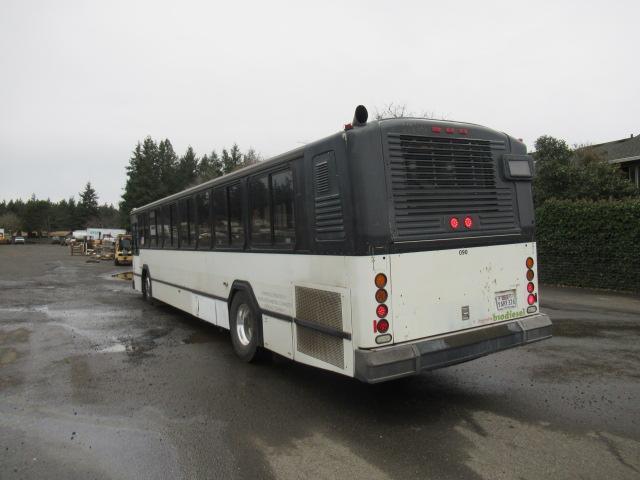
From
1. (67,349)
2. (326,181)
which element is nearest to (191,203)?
(67,349)

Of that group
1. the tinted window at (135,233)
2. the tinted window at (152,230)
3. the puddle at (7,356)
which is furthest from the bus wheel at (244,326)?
the tinted window at (135,233)

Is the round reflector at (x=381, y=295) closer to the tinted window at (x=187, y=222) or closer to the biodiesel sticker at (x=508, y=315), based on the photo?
the biodiesel sticker at (x=508, y=315)

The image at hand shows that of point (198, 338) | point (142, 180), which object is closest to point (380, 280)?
point (198, 338)

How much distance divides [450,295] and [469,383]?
5.09 ft

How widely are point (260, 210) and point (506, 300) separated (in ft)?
10.6

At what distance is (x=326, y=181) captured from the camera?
15.9 ft

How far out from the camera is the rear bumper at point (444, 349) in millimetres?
4258

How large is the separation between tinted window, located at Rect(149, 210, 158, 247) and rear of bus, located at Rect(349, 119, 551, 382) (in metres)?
8.70

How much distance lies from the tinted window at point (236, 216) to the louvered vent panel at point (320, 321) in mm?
1923

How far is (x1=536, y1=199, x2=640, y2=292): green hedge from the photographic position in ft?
44.7

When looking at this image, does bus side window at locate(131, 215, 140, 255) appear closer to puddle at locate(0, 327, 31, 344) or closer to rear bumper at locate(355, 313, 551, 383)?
puddle at locate(0, 327, 31, 344)

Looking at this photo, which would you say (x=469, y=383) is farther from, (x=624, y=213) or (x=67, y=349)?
(x=624, y=213)

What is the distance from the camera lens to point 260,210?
20.9ft

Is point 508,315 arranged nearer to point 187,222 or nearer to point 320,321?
point 320,321
